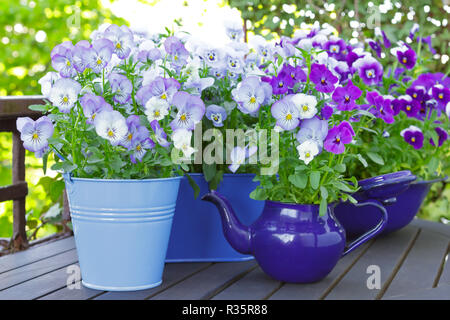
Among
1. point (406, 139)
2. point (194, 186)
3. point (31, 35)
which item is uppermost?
point (31, 35)

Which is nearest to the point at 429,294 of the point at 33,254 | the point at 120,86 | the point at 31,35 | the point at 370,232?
the point at 370,232

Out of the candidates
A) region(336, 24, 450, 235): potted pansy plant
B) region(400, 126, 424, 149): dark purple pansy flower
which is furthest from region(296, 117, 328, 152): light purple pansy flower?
region(400, 126, 424, 149): dark purple pansy flower

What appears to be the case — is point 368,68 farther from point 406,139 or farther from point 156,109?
point 156,109

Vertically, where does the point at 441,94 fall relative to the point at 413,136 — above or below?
above

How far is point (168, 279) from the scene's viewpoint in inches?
53.3

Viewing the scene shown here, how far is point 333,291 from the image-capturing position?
1258 mm

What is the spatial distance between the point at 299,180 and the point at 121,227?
0.39 metres

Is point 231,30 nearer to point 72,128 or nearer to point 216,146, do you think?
point 216,146

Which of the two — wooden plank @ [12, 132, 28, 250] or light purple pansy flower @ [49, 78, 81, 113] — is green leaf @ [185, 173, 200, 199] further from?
wooden plank @ [12, 132, 28, 250]

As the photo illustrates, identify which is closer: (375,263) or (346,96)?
(346,96)

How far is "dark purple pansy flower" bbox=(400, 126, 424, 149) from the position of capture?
1.64 meters

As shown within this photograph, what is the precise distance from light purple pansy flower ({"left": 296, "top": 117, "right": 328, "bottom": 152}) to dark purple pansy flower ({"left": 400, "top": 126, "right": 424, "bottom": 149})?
0.56 metres
